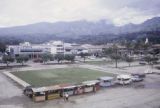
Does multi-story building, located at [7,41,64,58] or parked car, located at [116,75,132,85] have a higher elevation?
multi-story building, located at [7,41,64,58]

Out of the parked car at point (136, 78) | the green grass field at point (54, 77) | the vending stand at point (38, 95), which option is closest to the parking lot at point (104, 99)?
the vending stand at point (38, 95)

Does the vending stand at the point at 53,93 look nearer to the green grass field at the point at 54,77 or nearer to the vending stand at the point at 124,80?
the green grass field at the point at 54,77

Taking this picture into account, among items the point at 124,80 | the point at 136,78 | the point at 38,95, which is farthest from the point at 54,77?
the point at 38,95

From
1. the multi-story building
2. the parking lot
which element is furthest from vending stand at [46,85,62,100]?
Answer: the multi-story building

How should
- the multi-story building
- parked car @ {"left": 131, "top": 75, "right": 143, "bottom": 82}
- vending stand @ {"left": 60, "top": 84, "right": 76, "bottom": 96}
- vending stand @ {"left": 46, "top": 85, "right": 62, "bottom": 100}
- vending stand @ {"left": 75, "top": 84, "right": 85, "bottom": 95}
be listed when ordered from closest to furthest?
vending stand @ {"left": 46, "top": 85, "right": 62, "bottom": 100} < vending stand @ {"left": 60, "top": 84, "right": 76, "bottom": 96} < vending stand @ {"left": 75, "top": 84, "right": 85, "bottom": 95} < parked car @ {"left": 131, "top": 75, "right": 143, "bottom": 82} < the multi-story building

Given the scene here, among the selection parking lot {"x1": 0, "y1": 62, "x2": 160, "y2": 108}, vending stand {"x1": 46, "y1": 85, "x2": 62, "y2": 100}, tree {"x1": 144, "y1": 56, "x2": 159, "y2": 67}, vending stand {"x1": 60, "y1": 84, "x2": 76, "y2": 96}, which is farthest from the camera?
tree {"x1": 144, "y1": 56, "x2": 159, "y2": 67}

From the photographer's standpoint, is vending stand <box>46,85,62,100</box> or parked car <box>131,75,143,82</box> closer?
vending stand <box>46,85,62,100</box>

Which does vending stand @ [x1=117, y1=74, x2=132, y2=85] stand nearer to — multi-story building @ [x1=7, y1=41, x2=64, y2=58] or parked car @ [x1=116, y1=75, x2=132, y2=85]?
parked car @ [x1=116, y1=75, x2=132, y2=85]

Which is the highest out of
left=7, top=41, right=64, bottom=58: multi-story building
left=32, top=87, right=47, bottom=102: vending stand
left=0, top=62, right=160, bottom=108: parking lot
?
left=7, top=41, right=64, bottom=58: multi-story building

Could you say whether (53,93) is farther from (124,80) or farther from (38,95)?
(124,80)
